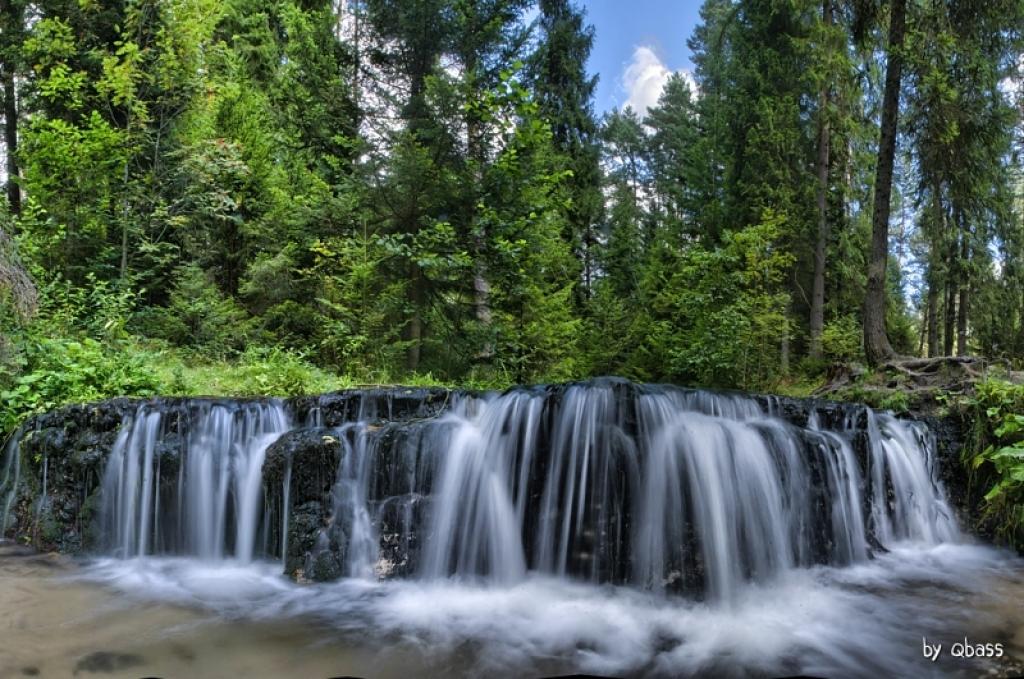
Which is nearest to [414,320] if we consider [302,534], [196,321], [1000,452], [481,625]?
[196,321]

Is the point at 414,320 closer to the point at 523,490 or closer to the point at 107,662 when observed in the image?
the point at 523,490

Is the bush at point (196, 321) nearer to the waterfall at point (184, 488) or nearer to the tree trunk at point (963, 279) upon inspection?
the waterfall at point (184, 488)

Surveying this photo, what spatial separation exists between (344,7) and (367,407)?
14.4 metres

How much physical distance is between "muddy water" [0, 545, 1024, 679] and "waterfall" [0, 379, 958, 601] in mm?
264

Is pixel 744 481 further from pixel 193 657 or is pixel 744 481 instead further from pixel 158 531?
pixel 158 531

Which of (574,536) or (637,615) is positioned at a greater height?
(574,536)

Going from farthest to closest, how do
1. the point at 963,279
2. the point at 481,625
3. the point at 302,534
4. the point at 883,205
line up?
the point at 963,279
the point at 883,205
the point at 302,534
the point at 481,625

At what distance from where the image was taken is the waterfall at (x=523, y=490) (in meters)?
4.78

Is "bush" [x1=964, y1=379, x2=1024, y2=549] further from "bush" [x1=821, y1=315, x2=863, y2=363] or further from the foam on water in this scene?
"bush" [x1=821, y1=315, x2=863, y2=363]

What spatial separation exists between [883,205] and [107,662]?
1151cm

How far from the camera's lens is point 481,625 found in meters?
3.94

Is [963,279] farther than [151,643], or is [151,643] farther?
[963,279]

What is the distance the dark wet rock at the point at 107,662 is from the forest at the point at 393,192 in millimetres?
4299

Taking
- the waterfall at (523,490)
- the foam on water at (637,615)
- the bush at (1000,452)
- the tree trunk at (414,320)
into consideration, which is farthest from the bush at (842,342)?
the tree trunk at (414,320)
